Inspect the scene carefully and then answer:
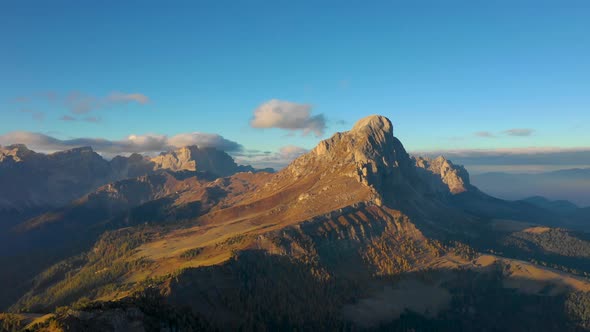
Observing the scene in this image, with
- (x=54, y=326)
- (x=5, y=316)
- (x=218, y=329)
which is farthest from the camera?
(x=218, y=329)

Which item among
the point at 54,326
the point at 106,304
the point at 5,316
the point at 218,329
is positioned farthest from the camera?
the point at 218,329

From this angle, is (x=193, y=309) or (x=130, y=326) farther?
(x=193, y=309)

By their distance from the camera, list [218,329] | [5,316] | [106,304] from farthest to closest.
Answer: [218,329]
[5,316]
[106,304]

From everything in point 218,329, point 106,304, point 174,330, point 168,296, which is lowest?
point 218,329

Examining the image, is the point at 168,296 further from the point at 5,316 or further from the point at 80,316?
the point at 80,316

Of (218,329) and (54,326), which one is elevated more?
(54,326)

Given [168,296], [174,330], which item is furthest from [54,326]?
[168,296]

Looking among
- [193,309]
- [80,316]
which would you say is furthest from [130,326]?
[193,309]

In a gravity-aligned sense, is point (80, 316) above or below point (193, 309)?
above

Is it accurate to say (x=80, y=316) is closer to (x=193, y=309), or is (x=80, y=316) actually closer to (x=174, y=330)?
(x=174, y=330)
